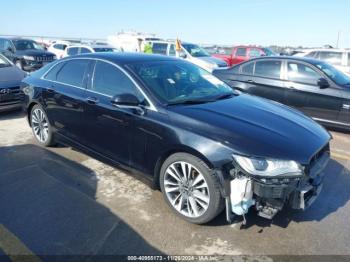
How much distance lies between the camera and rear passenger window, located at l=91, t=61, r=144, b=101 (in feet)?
12.7

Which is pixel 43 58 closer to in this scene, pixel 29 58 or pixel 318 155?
pixel 29 58

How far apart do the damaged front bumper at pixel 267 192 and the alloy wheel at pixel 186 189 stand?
0.99 ft

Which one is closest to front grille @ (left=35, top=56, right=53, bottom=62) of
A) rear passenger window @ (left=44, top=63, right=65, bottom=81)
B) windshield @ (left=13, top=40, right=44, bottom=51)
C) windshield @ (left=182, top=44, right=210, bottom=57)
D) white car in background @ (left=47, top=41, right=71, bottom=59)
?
windshield @ (left=13, top=40, right=44, bottom=51)

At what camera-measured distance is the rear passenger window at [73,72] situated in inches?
180

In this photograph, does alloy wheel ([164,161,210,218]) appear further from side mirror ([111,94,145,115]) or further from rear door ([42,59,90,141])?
rear door ([42,59,90,141])

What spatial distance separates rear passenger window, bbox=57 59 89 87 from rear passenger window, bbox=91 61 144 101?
12.2 inches

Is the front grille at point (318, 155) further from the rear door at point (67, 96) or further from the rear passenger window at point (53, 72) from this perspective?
the rear passenger window at point (53, 72)

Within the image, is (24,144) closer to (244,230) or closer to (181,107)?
(181,107)

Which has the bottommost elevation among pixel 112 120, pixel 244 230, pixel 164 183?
pixel 244 230

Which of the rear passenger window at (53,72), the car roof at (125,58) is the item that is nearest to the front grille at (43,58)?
the rear passenger window at (53,72)

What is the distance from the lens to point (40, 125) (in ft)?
18.0

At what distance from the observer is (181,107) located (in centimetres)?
358

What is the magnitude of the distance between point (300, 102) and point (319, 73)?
67cm

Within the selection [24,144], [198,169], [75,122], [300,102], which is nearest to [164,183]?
[198,169]
